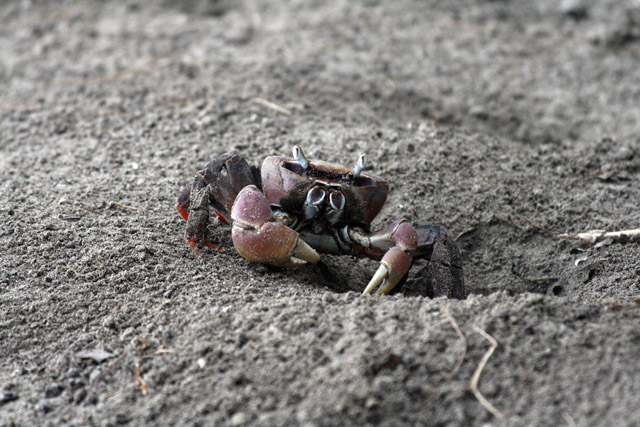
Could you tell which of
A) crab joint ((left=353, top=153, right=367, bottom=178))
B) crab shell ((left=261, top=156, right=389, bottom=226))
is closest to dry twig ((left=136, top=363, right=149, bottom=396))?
crab shell ((left=261, top=156, right=389, bottom=226))

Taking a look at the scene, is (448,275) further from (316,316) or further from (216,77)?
(216,77)

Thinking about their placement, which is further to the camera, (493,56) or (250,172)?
(493,56)

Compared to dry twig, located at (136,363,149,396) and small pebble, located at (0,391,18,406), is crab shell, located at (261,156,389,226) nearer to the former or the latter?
dry twig, located at (136,363,149,396)

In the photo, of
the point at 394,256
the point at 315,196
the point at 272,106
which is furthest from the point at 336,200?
the point at 272,106

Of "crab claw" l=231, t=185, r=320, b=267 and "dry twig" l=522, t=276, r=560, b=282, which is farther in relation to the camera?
"dry twig" l=522, t=276, r=560, b=282

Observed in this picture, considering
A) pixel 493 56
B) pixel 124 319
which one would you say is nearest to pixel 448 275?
pixel 124 319

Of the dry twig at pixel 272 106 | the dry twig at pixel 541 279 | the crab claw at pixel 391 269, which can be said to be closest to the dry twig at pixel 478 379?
the crab claw at pixel 391 269

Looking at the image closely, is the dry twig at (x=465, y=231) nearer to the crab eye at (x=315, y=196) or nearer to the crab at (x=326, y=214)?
the crab at (x=326, y=214)
